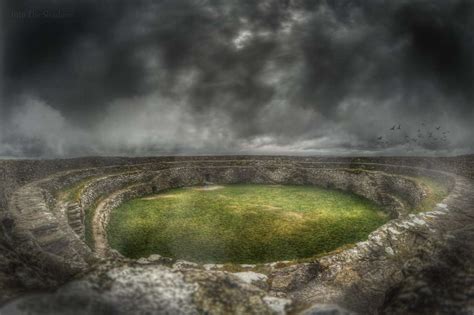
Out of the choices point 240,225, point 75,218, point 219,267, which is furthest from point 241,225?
point 75,218

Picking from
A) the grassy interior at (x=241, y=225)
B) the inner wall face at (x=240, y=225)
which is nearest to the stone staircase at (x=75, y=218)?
the grassy interior at (x=241, y=225)

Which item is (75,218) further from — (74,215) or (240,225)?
(240,225)

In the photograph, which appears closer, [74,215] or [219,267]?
[219,267]

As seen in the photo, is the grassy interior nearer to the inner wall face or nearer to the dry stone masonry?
the inner wall face

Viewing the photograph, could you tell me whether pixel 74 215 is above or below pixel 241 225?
above

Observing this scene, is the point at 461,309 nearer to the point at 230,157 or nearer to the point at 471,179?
the point at 471,179

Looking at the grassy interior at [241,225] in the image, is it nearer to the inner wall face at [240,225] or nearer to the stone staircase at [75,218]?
the inner wall face at [240,225]

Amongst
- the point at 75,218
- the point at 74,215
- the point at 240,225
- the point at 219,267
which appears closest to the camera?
the point at 219,267
